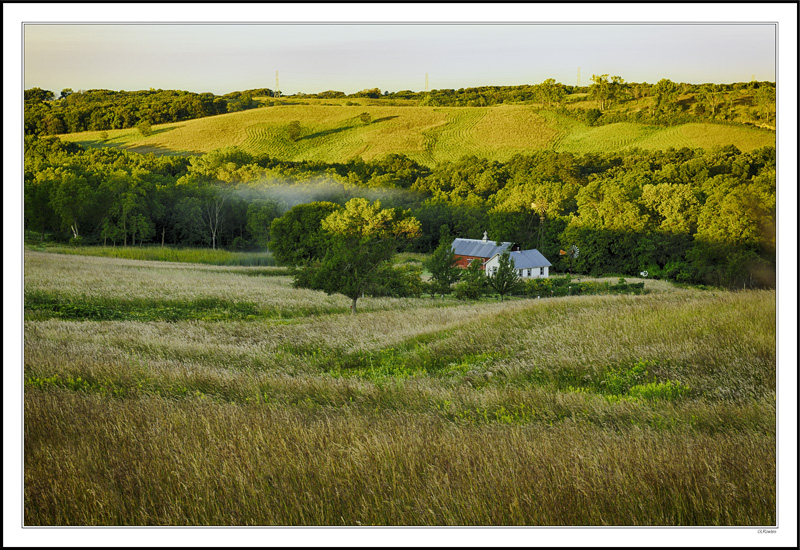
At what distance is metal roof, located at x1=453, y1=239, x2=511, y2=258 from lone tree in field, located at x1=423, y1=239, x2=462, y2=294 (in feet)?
0.72

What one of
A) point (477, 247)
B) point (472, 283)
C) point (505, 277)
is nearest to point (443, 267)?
point (477, 247)

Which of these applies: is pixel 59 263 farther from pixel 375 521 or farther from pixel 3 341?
pixel 375 521

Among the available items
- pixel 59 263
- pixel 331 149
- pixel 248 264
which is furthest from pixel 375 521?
pixel 248 264

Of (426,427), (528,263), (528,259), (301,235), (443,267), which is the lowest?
(426,427)

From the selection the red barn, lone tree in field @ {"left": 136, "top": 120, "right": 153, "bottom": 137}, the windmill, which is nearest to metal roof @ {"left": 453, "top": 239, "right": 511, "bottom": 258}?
the red barn

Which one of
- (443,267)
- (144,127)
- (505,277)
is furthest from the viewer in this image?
(505,277)

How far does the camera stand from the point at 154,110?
9.58m

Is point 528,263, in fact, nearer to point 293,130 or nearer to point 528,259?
point 528,259

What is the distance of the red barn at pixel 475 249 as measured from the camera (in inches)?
571

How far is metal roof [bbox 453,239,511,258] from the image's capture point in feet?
47.5

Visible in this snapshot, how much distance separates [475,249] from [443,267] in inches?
44.4

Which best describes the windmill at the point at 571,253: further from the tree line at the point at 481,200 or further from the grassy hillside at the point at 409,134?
the grassy hillside at the point at 409,134

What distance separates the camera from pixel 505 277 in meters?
15.3

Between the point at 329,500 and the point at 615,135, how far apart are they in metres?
9.73
